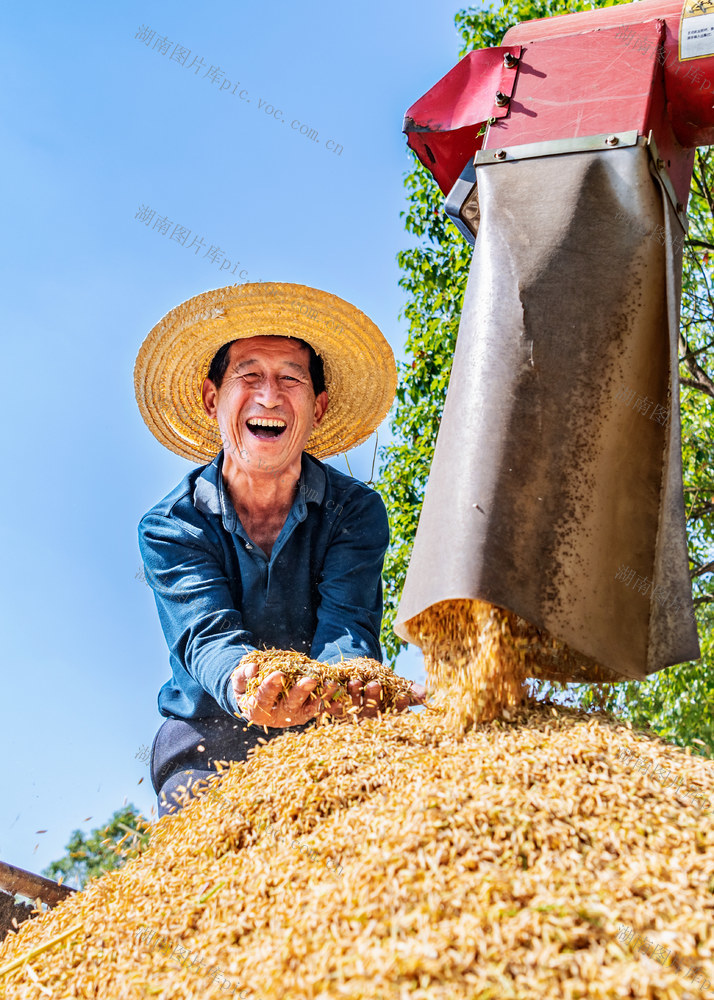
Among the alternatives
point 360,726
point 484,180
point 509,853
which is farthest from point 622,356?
point 509,853

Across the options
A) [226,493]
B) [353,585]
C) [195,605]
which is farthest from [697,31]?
[195,605]

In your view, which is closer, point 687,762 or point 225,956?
point 225,956

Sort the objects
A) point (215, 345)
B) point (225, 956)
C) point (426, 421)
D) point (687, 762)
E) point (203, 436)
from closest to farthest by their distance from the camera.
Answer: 1. point (225, 956)
2. point (687, 762)
3. point (215, 345)
4. point (203, 436)
5. point (426, 421)

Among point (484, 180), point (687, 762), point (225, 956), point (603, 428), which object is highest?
point (484, 180)

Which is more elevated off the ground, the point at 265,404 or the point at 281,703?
the point at 265,404

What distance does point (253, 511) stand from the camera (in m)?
4.01

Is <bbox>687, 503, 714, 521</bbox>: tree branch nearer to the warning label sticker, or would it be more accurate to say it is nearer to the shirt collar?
the shirt collar

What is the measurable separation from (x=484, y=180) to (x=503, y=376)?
764mm

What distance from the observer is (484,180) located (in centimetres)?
299

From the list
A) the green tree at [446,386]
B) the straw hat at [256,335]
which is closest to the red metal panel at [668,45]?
the straw hat at [256,335]

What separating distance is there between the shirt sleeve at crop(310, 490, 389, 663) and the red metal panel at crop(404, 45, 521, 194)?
1533 millimetres

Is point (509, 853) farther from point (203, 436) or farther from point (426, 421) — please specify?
point (426, 421)

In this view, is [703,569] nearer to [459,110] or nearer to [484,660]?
[459,110]

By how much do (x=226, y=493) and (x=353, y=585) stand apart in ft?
2.35
